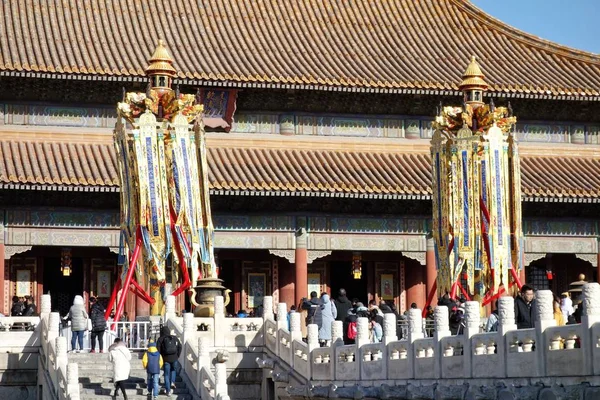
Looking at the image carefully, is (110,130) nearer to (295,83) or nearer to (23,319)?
(295,83)

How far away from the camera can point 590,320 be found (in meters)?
18.4

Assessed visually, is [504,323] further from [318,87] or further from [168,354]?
[318,87]

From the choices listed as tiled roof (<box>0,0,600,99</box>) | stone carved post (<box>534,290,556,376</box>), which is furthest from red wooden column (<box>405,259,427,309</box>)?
stone carved post (<box>534,290,556,376</box>)

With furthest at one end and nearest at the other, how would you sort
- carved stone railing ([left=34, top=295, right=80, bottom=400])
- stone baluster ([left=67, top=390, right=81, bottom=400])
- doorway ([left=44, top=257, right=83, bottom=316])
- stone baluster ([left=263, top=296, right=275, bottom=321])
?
doorway ([left=44, top=257, right=83, bottom=316]) < stone baluster ([left=263, top=296, right=275, bottom=321]) < carved stone railing ([left=34, top=295, right=80, bottom=400]) < stone baluster ([left=67, top=390, right=81, bottom=400])

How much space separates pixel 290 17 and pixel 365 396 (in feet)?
72.2

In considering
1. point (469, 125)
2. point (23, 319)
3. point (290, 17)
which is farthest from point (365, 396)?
point (290, 17)

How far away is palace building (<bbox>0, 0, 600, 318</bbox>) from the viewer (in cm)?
3897

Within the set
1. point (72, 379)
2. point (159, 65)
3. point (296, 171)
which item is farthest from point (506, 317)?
point (296, 171)

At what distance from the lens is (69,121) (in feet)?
133

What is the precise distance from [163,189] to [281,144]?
9.55 metres

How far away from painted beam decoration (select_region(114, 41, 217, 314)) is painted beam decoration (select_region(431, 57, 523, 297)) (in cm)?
499

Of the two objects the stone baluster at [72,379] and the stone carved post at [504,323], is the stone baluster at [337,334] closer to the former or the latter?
the stone baluster at [72,379]

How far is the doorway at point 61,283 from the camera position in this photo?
40219mm

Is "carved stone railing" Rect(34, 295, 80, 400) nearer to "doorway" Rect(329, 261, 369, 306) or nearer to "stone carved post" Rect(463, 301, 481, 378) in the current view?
"stone carved post" Rect(463, 301, 481, 378)
